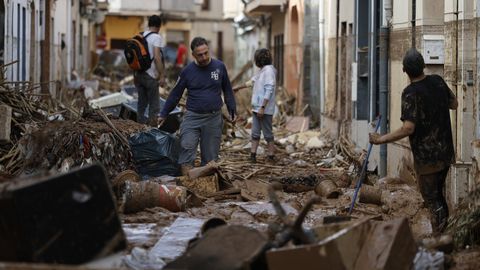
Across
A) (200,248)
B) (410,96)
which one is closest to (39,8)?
(410,96)

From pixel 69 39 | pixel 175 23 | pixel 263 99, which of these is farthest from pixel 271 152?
pixel 175 23

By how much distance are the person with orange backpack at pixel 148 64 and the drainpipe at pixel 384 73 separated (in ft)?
10.4

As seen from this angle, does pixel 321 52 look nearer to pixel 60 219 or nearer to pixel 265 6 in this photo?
pixel 265 6

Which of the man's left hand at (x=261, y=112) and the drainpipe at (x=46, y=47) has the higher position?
the drainpipe at (x=46, y=47)

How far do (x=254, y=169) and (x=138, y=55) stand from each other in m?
2.35

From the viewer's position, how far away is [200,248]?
24.9 ft

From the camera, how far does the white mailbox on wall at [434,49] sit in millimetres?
12656

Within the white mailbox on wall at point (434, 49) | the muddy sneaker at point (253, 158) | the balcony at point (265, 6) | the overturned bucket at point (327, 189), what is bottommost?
the overturned bucket at point (327, 189)

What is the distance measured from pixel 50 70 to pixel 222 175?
51.9 ft

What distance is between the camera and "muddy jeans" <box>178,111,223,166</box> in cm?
1339

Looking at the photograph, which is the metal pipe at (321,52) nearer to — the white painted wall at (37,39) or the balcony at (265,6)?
the white painted wall at (37,39)

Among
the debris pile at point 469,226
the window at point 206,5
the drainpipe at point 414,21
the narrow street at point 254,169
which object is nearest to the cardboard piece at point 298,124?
the narrow street at point 254,169

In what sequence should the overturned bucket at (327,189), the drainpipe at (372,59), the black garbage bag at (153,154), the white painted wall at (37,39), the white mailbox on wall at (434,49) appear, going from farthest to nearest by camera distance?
the white painted wall at (37,39) → the drainpipe at (372,59) → the black garbage bag at (153,154) → the overturned bucket at (327,189) → the white mailbox on wall at (434,49)

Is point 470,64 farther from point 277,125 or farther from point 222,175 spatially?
point 277,125
